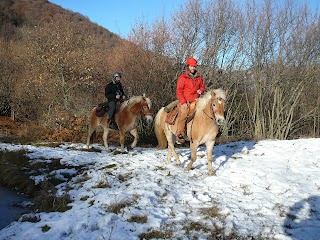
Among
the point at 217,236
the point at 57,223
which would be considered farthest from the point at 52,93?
the point at 217,236

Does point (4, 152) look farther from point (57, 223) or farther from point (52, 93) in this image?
point (52, 93)

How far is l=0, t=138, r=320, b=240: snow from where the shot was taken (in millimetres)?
4512

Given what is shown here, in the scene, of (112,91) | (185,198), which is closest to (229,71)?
(112,91)

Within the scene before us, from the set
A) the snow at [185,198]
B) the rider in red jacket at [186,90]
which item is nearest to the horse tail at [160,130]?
the snow at [185,198]

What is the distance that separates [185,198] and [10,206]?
364 centimetres

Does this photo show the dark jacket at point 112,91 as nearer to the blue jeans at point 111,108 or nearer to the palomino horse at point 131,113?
the blue jeans at point 111,108

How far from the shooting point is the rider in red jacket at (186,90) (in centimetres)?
778

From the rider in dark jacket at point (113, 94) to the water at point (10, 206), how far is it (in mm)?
4278

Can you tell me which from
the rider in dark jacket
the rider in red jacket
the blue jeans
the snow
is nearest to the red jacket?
the rider in red jacket

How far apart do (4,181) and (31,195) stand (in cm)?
146

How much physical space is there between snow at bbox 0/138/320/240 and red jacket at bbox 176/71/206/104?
1.92 m

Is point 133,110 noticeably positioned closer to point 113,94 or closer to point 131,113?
point 131,113

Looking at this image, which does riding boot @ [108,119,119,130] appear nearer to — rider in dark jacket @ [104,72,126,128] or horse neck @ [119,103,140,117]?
rider in dark jacket @ [104,72,126,128]

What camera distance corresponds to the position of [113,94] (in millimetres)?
10555
